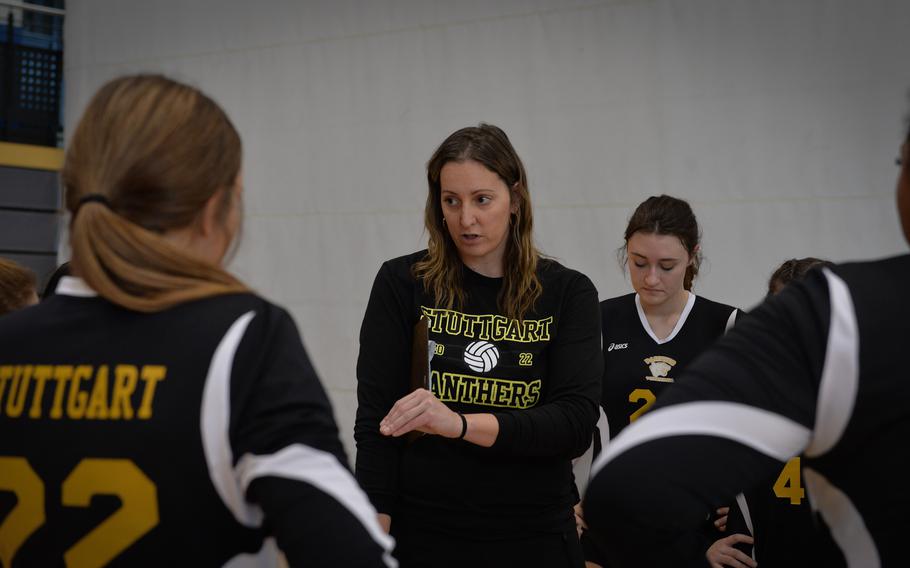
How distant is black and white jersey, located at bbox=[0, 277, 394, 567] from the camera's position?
0.77 meters

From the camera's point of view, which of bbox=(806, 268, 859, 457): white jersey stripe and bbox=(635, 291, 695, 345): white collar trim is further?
bbox=(635, 291, 695, 345): white collar trim

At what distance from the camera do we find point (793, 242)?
336 centimetres

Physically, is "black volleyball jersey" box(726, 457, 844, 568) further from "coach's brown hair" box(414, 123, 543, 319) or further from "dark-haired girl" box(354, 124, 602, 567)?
"coach's brown hair" box(414, 123, 543, 319)

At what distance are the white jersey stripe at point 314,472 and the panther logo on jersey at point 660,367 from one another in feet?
4.68

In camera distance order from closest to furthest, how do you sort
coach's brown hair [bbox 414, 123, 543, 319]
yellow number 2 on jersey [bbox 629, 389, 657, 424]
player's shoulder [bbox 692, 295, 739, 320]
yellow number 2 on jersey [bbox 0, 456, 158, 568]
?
yellow number 2 on jersey [bbox 0, 456, 158, 568] < coach's brown hair [bbox 414, 123, 543, 319] < yellow number 2 on jersey [bbox 629, 389, 657, 424] < player's shoulder [bbox 692, 295, 739, 320]

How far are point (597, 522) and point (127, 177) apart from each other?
0.54 meters

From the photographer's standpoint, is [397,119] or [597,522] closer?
[597,522]

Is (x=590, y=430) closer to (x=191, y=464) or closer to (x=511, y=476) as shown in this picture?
(x=511, y=476)

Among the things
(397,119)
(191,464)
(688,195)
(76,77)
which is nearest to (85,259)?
(191,464)

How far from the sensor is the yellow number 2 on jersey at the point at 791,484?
176cm

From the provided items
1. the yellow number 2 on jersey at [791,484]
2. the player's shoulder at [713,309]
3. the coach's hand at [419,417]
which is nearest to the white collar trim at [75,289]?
the coach's hand at [419,417]

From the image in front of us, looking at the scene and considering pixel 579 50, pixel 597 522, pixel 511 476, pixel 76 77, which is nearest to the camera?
pixel 597 522

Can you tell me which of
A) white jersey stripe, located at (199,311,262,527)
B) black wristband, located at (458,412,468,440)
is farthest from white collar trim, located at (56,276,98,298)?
black wristband, located at (458,412,468,440)

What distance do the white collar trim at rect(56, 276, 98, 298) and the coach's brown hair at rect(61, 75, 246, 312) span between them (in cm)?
3
